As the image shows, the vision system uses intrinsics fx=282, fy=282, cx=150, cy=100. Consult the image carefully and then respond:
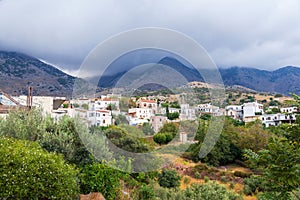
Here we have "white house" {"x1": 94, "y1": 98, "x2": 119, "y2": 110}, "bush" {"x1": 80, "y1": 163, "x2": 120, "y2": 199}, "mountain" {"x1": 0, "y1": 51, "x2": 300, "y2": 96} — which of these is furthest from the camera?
"mountain" {"x1": 0, "y1": 51, "x2": 300, "y2": 96}

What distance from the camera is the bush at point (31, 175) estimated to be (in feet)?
12.8

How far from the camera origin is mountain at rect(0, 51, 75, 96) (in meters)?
55.9

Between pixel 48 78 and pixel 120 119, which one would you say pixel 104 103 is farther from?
pixel 48 78

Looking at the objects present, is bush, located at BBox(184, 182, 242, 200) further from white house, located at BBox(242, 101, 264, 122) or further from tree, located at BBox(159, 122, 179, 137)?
white house, located at BBox(242, 101, 264, 122)

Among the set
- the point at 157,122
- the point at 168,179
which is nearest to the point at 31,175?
the point at 157,122

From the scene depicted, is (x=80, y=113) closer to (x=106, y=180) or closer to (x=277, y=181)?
(x=106, y=180)

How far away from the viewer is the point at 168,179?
10062 millimetres

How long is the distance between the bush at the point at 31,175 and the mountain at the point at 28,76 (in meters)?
48.9

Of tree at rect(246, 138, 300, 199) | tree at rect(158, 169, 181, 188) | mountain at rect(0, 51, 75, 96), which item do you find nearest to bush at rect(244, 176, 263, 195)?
tree at rect(158, 169, 181, 188)

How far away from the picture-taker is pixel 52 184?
4117 millimetres

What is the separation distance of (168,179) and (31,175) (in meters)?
6.72

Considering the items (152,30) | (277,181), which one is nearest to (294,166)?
(277,181)

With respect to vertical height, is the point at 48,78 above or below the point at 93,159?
above

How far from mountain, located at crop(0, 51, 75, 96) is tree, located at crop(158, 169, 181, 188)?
44293 mm
